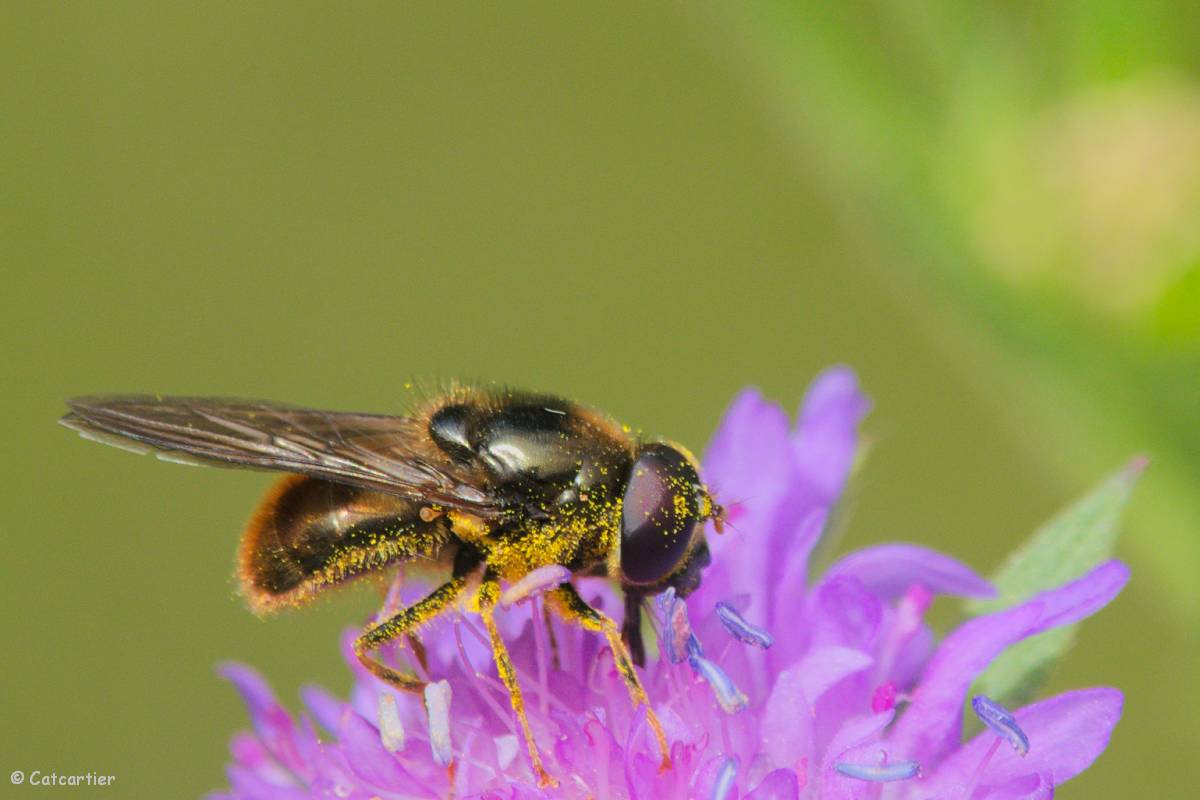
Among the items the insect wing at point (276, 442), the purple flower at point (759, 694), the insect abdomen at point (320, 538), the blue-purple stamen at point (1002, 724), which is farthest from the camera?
the insect abdomen at point (320, 538)

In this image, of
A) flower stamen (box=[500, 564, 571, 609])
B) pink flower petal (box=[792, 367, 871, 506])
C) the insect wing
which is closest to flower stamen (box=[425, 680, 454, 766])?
flower stamen (box=[500, 564, 571, 609])

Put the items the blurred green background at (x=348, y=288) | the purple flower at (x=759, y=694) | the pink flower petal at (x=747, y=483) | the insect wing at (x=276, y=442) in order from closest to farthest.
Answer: the purple flower at (x=759, y=694) → the insect wing at (x=276, y=442) → the pink flower petal at (x=747, y=483) → the blurred green background at (x=348, y=288)

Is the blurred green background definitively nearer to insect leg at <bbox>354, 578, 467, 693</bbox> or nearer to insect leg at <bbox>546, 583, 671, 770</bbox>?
insect leg at <bbox>354, 578, 467, 693</bbox>

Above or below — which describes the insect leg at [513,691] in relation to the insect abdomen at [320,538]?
below

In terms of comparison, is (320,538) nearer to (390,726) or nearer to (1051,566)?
(390,726)

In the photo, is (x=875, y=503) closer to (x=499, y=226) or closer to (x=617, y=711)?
(x=499, y=226)

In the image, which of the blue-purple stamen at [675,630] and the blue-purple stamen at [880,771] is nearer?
the blue-purple stamen at [880,771]

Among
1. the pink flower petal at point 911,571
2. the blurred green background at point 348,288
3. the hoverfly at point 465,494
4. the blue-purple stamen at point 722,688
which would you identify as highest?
the blurred green background at point 348,288

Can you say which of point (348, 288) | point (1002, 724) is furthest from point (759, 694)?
point (348, 288)

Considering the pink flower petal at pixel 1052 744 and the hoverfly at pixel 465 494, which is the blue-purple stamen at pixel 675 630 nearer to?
the hoverfly at pixel 465 494

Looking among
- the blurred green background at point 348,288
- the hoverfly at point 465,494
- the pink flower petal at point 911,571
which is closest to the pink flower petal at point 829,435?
the pink flower petal at point 911,571
